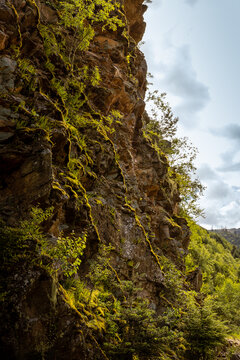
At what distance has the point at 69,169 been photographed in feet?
33.7

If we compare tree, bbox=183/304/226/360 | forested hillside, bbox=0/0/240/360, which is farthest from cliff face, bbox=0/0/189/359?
tree, bbox=183/304/226/360

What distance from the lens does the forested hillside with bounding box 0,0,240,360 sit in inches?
222

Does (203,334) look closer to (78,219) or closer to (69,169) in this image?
(78,219)

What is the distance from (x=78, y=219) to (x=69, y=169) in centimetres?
229

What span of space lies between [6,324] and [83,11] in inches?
669

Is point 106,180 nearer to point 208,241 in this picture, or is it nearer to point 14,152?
point 14,152

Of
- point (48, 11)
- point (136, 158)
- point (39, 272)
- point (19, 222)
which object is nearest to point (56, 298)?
point (39, 272)

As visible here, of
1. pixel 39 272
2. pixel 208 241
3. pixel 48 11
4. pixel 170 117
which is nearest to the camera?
pixel 39 272

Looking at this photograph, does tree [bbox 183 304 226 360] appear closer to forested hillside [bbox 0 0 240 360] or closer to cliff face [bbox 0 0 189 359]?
forested hillside [bbox 0 0 240 360]

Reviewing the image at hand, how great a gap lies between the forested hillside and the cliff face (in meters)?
0.04

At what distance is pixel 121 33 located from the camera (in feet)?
69.9

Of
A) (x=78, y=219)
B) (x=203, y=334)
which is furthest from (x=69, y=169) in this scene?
(x=203, y=334)

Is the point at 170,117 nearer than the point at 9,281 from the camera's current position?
No

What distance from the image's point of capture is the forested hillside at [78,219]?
5.65 metres
